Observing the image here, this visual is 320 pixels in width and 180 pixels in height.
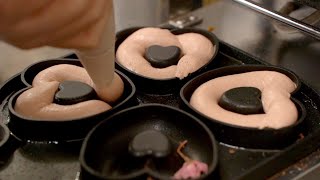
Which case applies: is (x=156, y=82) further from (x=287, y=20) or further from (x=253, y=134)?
(x=287, y=20)

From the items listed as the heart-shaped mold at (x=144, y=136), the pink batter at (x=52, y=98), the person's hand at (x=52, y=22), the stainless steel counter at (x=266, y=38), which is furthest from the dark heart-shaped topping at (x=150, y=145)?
the stainless steel counter at (x=266, y=38)

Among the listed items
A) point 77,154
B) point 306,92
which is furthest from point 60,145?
point 306,92

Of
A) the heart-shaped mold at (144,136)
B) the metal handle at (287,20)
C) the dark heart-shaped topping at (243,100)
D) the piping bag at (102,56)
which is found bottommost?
the heart-shaped mold at (144,136)

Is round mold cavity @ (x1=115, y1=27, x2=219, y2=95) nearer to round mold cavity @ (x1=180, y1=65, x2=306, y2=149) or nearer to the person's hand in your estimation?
round mold cavity @ (x1=180, y1=65, x2=306, y2=149)

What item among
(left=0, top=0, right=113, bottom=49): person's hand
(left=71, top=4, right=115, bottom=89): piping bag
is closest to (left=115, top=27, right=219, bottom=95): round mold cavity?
(left=71, top=4, right=115, bottom=89): piping bag

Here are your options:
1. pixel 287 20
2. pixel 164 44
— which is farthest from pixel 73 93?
pixel 287 20

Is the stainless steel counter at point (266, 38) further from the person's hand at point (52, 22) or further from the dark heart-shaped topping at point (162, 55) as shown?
the person's hand at point (52, 22)
